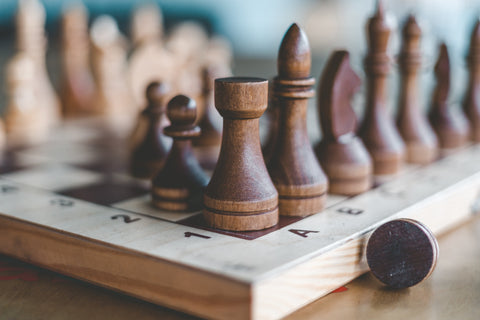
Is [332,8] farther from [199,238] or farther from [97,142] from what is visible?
[199,238]

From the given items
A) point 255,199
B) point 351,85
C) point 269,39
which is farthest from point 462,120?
point 269,39

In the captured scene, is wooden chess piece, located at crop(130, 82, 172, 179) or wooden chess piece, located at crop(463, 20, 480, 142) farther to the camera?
wooden chess piece, located at crop(463, 20, 480, 142)

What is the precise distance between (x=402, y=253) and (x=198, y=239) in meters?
0.30

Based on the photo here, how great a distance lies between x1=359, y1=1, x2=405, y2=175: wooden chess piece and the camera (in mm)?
1283

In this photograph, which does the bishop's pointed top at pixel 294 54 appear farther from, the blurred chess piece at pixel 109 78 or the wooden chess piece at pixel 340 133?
the blurred chess piece at pixel 109 78

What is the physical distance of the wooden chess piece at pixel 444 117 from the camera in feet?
4.91

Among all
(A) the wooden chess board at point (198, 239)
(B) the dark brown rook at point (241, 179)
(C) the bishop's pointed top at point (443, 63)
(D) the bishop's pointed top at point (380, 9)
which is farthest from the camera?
(C) the bishop's pointed top at point (443, 63)

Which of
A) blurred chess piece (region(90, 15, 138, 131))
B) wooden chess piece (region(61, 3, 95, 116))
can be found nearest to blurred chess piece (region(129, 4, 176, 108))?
blurred chess piece (region(90, 15, 138, 131))

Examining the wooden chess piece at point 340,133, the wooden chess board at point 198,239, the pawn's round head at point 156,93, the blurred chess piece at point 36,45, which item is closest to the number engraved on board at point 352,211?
the wooden chess board at point 198,239

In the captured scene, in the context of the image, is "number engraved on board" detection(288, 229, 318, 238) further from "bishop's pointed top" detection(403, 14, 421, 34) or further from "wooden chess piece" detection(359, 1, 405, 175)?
"bishop's pointed top" detection(403, 14, 421, 34)

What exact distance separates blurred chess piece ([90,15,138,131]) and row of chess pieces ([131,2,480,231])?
0.74 m

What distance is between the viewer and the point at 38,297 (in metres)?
0.88

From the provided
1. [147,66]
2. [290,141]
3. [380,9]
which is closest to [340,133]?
[290,141]

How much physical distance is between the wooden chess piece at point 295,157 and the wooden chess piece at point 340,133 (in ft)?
0.41
